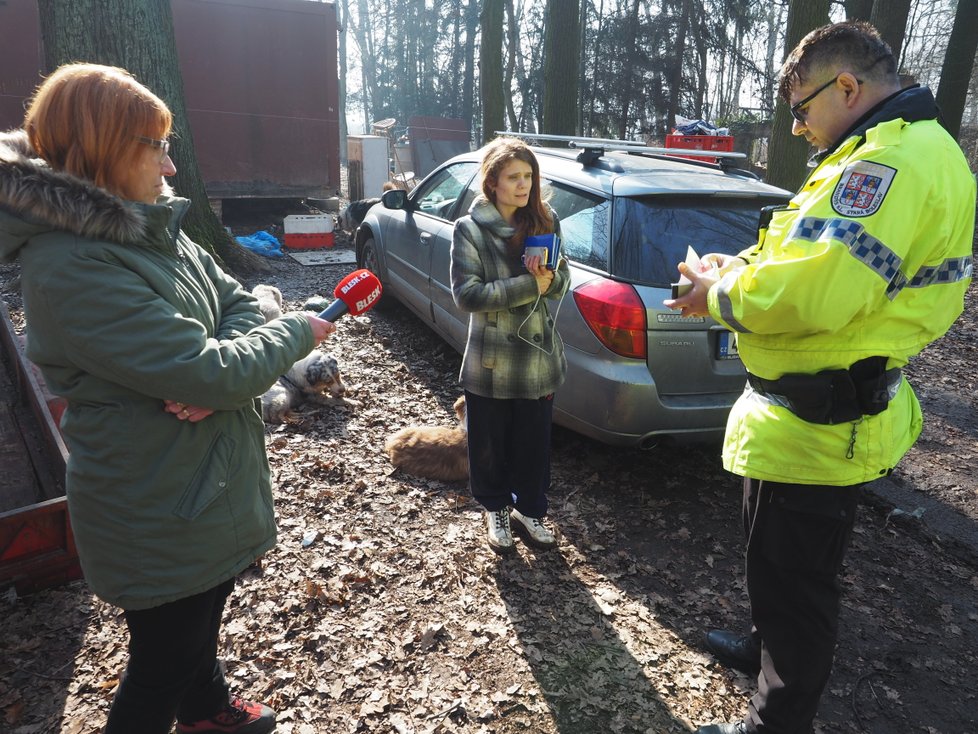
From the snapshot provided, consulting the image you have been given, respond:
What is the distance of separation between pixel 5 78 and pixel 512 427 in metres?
12.5

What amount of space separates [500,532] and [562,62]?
9.44 metres

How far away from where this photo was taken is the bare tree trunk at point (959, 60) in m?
12.0

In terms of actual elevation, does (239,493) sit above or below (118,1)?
below

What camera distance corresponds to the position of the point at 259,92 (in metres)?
12.8

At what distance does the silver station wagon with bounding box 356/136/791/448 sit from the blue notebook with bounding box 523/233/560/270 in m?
0.58

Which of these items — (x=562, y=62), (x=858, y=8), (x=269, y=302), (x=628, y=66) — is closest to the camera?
(x=269, y=302)

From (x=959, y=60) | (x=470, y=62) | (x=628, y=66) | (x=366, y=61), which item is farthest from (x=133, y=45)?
(x=366, y=61)

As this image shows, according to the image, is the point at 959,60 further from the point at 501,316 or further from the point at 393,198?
the point at 501,316

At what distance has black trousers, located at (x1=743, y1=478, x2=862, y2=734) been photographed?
2109 mm

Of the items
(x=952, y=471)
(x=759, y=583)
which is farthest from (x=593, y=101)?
(x=759, y=583)

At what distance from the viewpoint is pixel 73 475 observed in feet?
5.75

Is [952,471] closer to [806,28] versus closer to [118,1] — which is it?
[806,28]

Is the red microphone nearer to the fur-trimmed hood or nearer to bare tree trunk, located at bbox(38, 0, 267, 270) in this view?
the fur-trimmed hood

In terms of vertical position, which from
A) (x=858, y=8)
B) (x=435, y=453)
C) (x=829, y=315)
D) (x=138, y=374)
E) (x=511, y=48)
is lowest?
(x=435, y=453)
